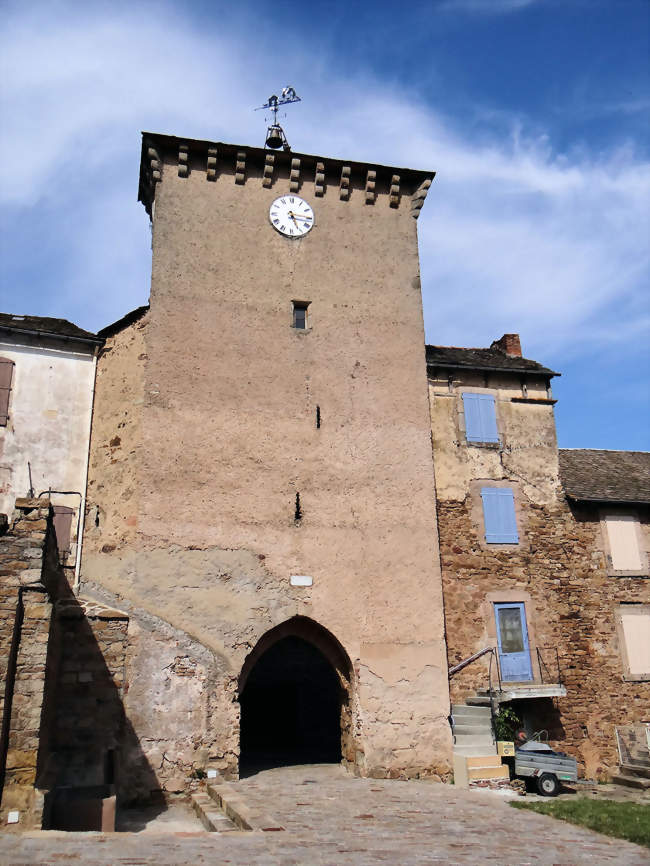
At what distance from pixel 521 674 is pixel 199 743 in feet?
21.0

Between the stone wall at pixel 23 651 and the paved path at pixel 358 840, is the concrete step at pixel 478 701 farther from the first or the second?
the stone wall at pixel 23 651

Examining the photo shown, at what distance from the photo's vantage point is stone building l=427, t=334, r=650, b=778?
14414mm

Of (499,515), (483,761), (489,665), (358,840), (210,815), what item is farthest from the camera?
(499,515)

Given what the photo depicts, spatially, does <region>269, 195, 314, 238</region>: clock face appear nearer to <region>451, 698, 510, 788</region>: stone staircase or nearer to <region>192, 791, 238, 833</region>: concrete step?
<region>451, 698, 510, 788</region>: stone staircase

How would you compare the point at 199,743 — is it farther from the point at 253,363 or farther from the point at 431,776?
the point at 253,363

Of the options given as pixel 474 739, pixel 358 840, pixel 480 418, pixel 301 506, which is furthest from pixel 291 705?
pixel 358 840

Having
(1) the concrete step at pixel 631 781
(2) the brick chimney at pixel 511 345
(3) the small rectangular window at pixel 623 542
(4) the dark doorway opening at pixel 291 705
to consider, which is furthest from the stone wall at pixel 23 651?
(2) the brick chimney at pixel 511 345

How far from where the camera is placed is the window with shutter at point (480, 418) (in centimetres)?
1594

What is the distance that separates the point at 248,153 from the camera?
605 inches

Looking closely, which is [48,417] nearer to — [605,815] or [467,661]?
[467,661]

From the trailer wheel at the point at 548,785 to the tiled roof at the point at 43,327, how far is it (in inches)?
447

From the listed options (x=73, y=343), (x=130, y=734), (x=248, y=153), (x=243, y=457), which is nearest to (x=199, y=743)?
(x=130, y=734)

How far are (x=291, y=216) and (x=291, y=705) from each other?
39.7ft

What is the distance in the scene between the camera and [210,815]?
9586 mm
